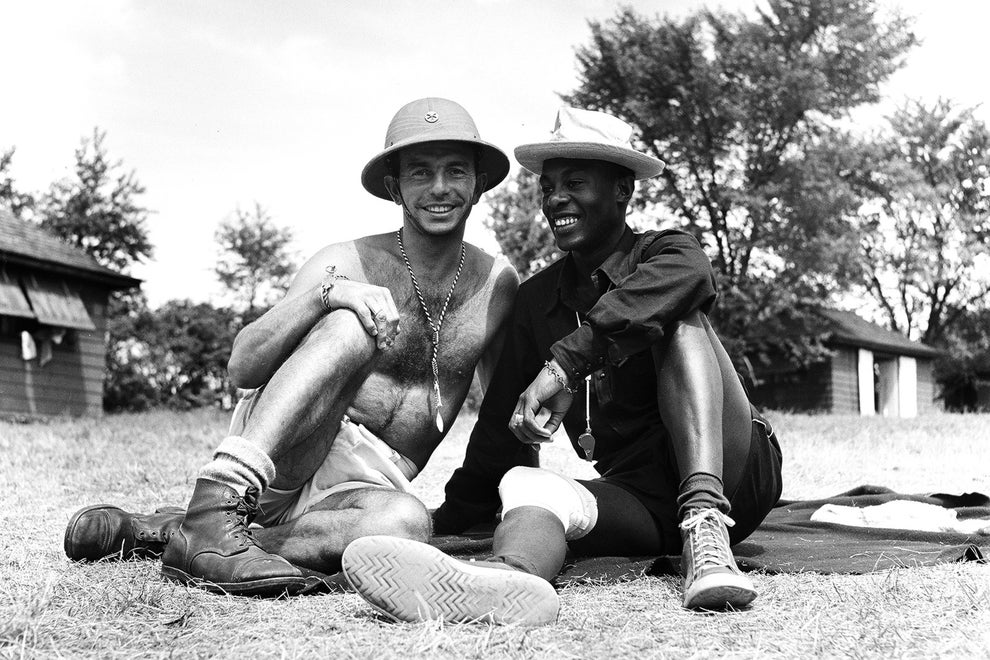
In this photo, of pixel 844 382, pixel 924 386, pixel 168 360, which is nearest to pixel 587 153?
pixel 844 382

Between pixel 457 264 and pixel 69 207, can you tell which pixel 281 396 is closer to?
pixel 457 264

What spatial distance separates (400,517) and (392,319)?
2.04 feet

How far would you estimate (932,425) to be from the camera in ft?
43.1

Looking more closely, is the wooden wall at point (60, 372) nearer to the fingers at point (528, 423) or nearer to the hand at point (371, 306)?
the hand at point (371, 306)

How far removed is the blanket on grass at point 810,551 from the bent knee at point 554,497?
17 centimetres

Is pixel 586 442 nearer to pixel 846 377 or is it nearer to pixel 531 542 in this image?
pixel 531 542

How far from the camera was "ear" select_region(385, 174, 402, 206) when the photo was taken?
141 inches

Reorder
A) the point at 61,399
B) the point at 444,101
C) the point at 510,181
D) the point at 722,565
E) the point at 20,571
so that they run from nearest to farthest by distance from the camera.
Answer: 1. the point at 722,565
2. the point at 20,571
3. the point at 444,101
4. the point at 61,399
5. the point at 510,181

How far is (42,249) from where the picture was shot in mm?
17750

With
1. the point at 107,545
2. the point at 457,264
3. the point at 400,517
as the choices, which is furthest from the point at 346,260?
the point at 107,545

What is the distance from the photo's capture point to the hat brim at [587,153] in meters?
3.13

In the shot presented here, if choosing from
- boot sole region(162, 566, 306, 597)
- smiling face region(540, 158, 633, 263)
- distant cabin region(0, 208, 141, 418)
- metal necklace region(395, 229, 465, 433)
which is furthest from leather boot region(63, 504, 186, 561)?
distant cabin region(0, 208, 141, 418)

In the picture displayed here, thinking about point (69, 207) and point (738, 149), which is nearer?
point (738, 149)

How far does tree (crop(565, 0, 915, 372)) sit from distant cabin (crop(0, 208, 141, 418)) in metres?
12.8
